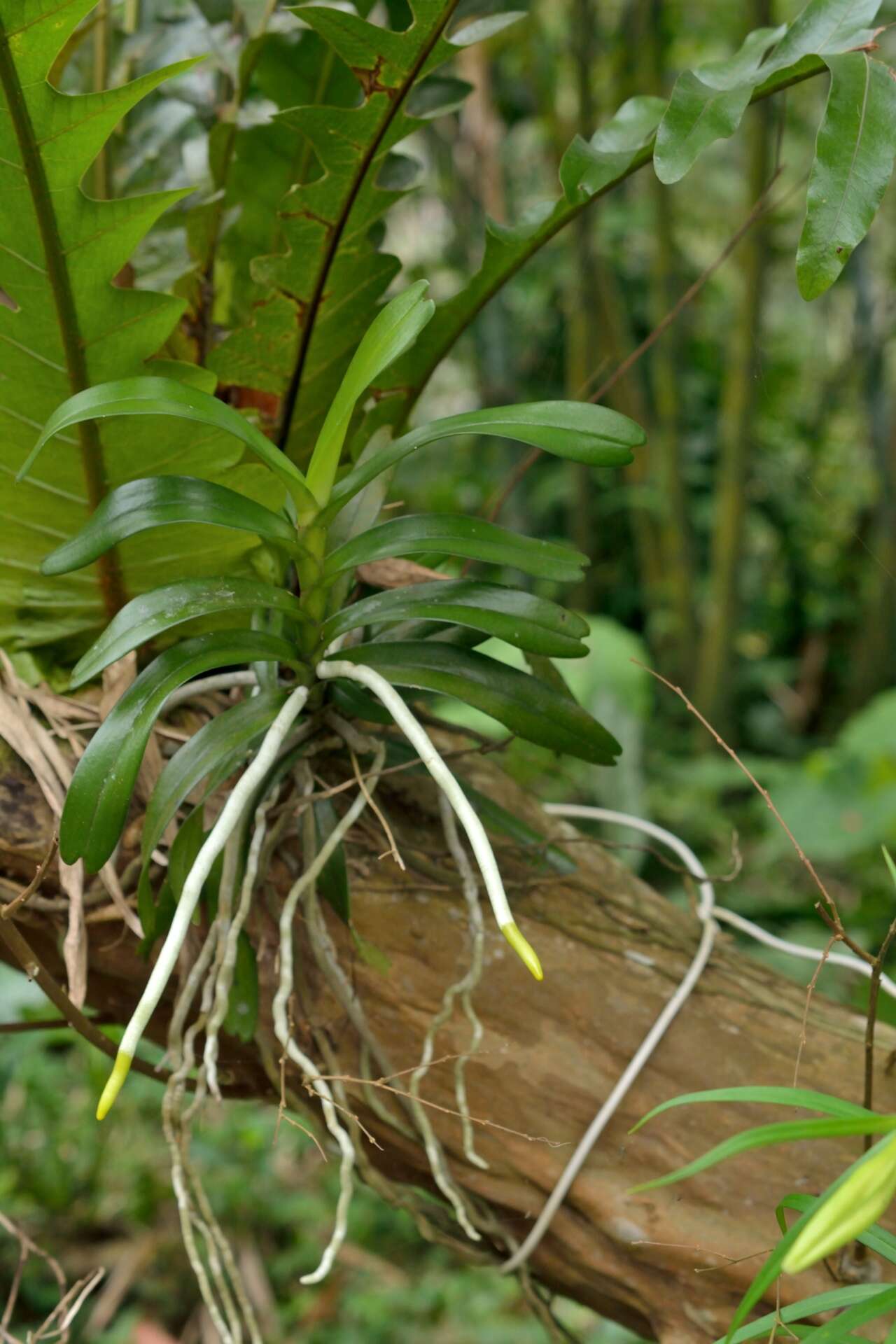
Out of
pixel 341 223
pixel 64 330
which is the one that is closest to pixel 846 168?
pixel 341 223

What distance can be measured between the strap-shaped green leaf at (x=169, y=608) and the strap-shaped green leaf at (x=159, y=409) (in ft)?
0.18

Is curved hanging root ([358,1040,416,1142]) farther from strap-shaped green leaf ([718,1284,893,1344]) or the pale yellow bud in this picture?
the pale yellow bud

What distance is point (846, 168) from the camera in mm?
497

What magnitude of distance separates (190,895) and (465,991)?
0.21m

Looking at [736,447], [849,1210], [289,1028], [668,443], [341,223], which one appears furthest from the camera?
[668,443]

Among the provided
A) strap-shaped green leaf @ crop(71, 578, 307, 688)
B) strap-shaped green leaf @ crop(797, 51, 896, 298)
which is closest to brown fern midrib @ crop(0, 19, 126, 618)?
strap-shaped green leaf @ crop(71, 578, 307, 688)

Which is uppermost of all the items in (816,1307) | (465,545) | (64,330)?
(64,330)

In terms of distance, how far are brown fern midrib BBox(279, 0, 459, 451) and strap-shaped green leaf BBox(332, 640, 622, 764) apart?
22 cm

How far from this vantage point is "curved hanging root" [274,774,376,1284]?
49 cm

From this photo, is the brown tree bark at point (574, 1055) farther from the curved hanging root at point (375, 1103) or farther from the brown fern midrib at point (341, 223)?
the brown fern midrib at point (341, 223)

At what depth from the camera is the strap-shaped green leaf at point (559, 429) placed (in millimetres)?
498

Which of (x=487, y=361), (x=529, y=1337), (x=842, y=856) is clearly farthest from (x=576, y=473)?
(x=529, y=1337)

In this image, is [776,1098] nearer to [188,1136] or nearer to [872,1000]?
[872,1000]

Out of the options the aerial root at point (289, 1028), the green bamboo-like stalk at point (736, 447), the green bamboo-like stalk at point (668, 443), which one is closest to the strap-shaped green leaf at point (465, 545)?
the aerial root at point (289, 1028)
